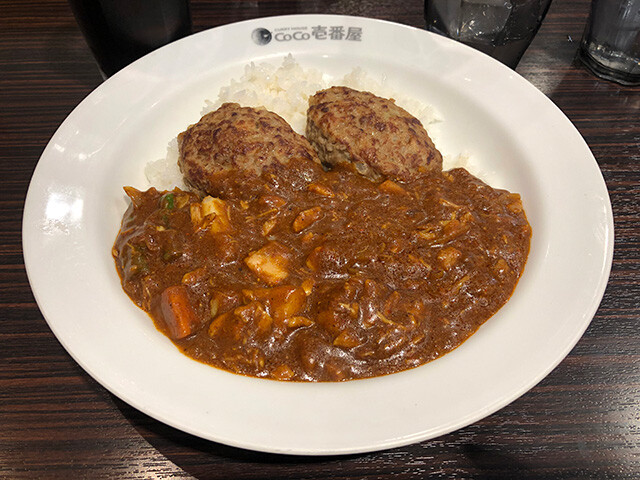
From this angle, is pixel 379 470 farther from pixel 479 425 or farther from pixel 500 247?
pixel 500 247

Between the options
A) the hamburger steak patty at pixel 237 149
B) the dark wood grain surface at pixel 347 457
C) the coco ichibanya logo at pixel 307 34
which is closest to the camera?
the dark wood grain surface at pixel 347 457

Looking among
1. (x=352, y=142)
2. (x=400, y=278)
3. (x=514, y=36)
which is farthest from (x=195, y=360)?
(x=514, y=36)

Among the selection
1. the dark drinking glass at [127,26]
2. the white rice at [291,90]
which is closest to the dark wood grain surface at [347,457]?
the dark drinking glass at [127,26]

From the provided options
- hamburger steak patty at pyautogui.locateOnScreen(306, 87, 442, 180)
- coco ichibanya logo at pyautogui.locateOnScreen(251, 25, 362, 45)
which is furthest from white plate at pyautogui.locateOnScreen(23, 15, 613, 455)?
hamburger steak patty at pyautogui.locateOnScreen(306, 87, 442, 180)

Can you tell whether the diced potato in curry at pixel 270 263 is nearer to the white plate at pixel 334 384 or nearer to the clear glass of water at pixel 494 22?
the white plate at pixel 334 384

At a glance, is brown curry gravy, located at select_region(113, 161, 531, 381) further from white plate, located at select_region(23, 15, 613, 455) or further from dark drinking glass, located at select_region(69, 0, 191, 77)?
dark drinking glass, located at select_region(69, 0, 191, 77)

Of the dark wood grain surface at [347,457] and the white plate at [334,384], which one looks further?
the dark wood grain surface at [347,457]

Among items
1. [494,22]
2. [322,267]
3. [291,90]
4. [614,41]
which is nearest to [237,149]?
[322,267]

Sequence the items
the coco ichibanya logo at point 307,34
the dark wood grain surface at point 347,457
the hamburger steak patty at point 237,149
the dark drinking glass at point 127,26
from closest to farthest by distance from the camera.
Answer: the dark wood grain surface at point 347,457 → the hamburger steak patty at point 237,149 → the dark drinking glass at point 127,26 → the coco ichibanya logo at point 307,34

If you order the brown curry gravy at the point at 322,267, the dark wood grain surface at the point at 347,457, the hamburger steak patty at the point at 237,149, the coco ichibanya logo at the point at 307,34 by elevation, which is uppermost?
the coco ichibanya logo at the point at 307,34
